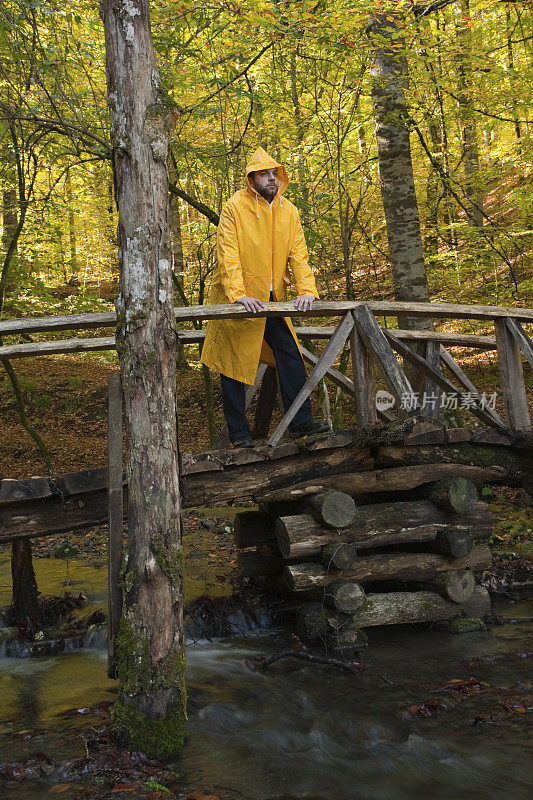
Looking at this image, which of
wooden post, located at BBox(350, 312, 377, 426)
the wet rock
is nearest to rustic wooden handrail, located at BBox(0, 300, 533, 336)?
wooden post, located at BBox(350, 312, 377, 426)

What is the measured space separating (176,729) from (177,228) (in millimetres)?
12780

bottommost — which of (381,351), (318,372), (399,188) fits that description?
(318,372)

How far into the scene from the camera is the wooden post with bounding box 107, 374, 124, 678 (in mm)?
4328

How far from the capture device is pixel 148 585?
13.1 feet

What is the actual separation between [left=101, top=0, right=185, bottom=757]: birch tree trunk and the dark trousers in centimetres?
195

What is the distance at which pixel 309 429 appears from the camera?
629 cm

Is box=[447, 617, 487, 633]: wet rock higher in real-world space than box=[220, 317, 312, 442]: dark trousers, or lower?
lower

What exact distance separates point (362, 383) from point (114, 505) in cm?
271

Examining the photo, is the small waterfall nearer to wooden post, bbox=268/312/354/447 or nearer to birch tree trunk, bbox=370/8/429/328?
wooden post, bbox=268/312/354/447

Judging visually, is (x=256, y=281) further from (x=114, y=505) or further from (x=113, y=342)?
(x=114, y=505)

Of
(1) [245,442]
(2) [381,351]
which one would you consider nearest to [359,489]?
(1) [245,442]

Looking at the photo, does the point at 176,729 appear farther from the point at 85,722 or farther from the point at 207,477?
the point at 207,477

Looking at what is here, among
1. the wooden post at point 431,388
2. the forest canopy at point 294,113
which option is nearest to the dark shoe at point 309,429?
the wooden post at point 431,388

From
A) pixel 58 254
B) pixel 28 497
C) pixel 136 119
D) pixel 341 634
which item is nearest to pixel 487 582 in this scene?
pixel 341 634
